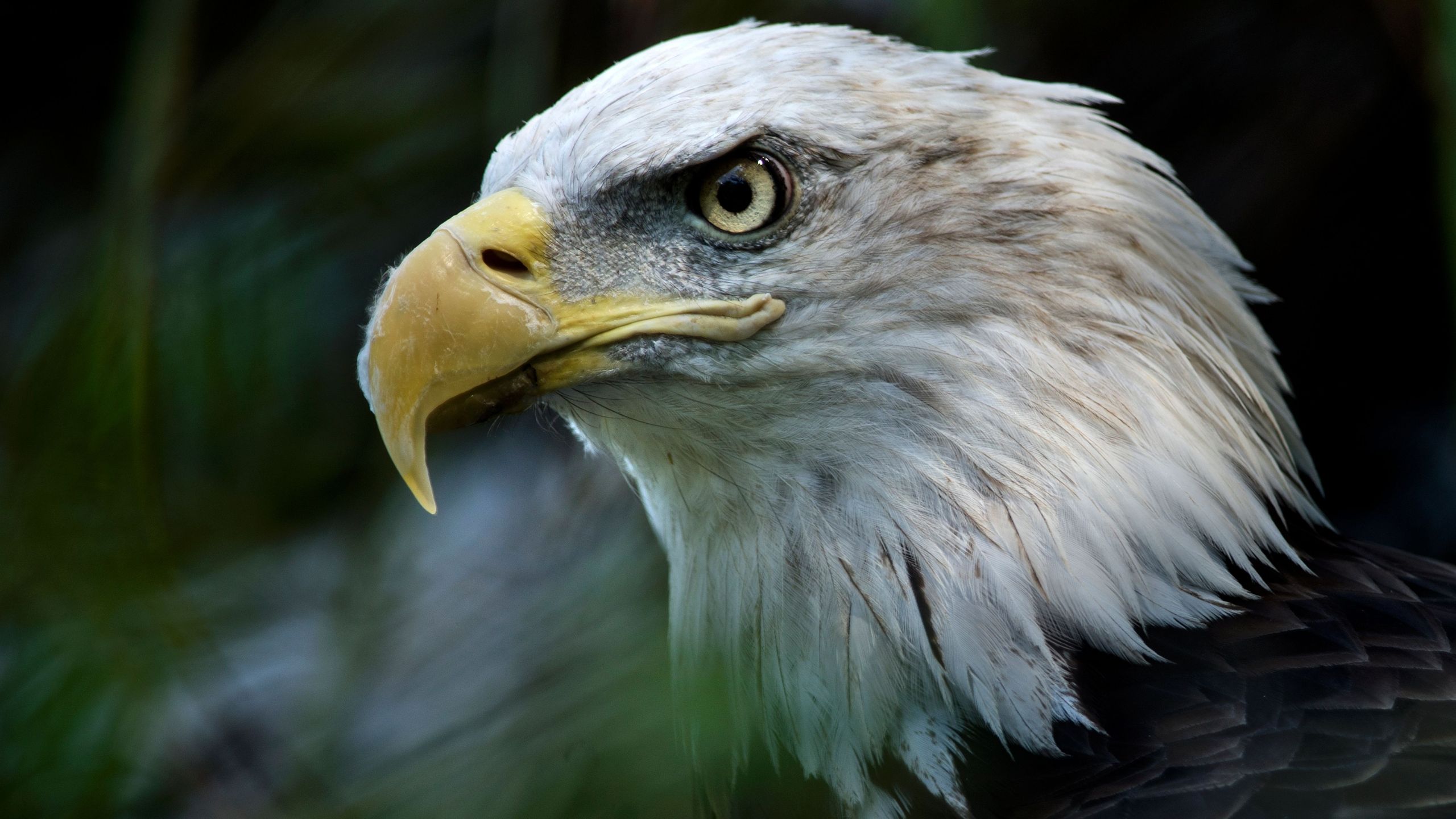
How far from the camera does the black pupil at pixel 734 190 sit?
4.92ft

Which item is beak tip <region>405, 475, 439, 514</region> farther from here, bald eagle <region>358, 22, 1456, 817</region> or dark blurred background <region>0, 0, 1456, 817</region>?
dark blurred background <region>0, 0, 1456, 817</region>

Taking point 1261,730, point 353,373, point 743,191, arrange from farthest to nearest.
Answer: point 353,373, point 743,191, point 1261,730

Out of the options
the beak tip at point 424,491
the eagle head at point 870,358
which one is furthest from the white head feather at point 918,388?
the beak tip at point 424,491

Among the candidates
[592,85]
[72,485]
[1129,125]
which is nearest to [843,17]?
[1129,125]

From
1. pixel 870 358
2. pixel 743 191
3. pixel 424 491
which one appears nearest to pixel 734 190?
pixel 743 191

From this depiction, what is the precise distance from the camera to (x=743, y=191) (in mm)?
1501

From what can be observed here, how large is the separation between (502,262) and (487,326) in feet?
0.33

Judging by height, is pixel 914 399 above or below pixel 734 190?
below

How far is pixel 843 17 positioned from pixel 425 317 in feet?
4.44

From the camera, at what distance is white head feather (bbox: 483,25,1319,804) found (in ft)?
4.94

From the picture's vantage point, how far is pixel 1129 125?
2.67 m

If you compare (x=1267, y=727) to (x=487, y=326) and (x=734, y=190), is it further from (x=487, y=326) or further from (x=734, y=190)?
(x=487, y=326)

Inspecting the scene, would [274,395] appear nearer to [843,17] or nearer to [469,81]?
[469,81]

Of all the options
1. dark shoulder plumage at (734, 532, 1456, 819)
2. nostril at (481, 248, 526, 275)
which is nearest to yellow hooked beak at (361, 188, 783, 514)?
nostril at (481, 248, 526, 275)
